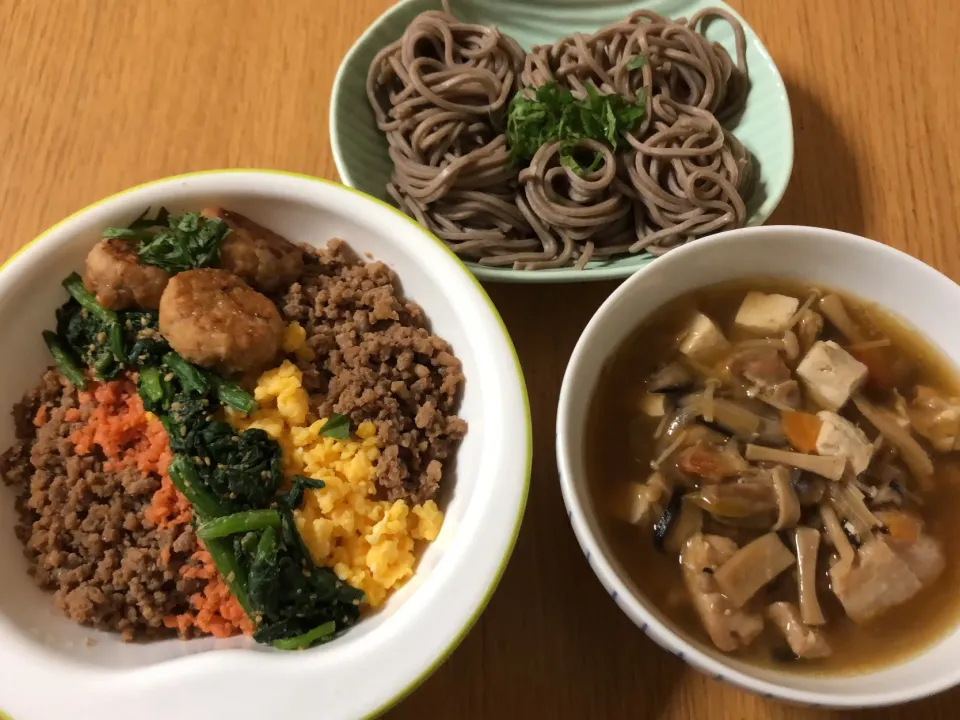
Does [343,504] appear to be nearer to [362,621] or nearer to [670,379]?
[362,621]

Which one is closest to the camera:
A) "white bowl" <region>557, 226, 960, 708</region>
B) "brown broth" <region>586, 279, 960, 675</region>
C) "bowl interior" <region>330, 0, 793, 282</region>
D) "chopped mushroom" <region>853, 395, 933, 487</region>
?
"white bowl" <region>557, 226, 960, 708</region>

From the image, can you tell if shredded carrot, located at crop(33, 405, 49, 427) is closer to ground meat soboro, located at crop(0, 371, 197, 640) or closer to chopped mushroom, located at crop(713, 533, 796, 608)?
ground meat soboro, located at crop(0, 371, 197, 640)

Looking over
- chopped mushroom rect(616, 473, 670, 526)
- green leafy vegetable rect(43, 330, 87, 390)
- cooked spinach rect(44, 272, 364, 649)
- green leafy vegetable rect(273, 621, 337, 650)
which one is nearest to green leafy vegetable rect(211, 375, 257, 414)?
cooked spinach rect(44, 272, 364, 649)

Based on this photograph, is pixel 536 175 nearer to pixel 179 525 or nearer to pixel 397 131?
pixel 397 131

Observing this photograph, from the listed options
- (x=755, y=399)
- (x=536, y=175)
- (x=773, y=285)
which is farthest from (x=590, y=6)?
(x=755, y=399)

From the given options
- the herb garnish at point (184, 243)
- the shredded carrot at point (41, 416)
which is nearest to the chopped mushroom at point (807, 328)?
the herb garnish at point (184, 243)

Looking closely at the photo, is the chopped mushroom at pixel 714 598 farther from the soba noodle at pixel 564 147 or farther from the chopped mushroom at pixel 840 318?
the soba noodle at pixel 564 147
